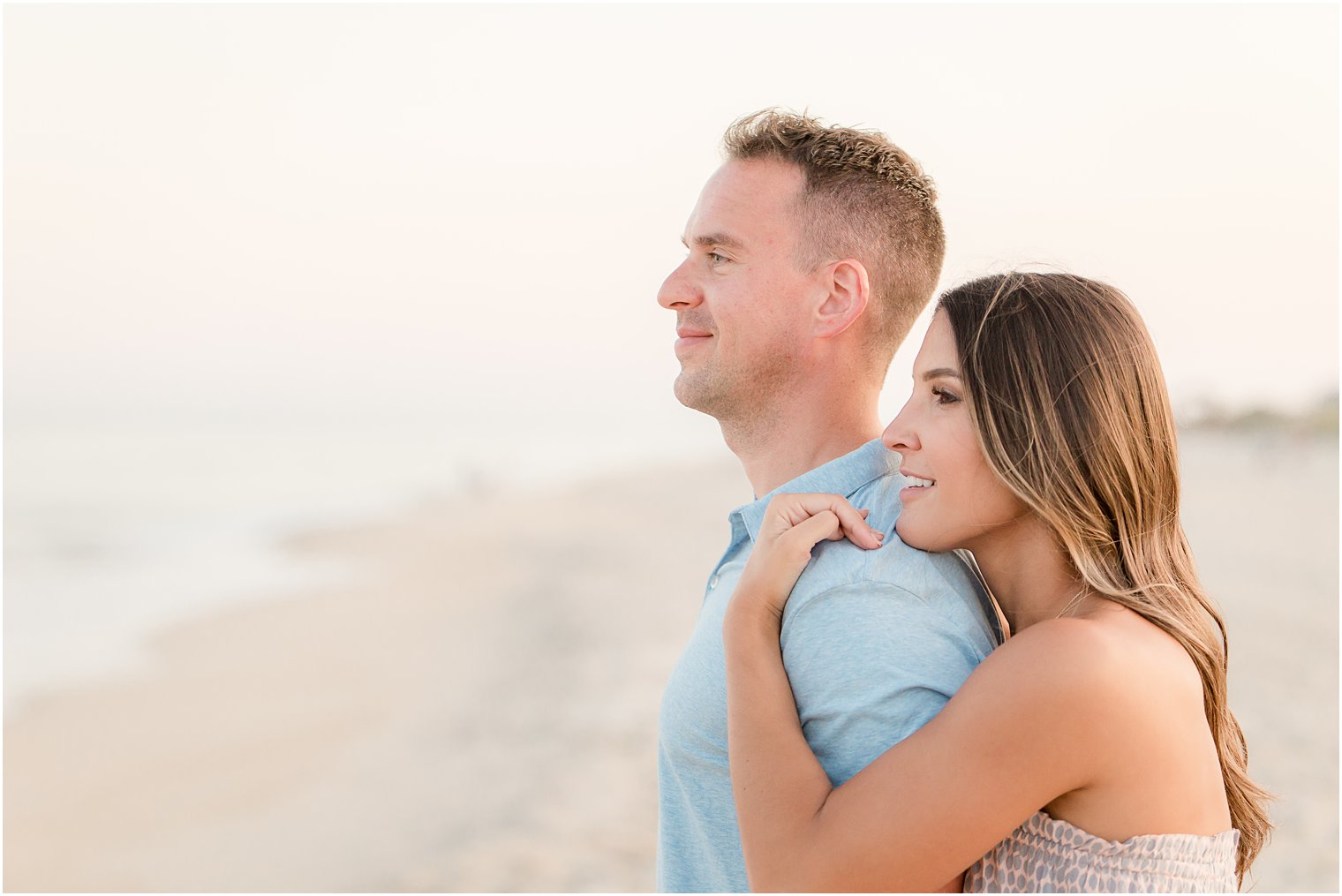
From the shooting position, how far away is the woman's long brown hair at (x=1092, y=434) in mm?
2070

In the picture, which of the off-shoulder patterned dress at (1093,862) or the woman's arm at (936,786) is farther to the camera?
the off-shoulder patterned dress at (1093,862)

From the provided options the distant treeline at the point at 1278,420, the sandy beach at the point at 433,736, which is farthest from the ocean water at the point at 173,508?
the distant treeline at the point at 1278,420

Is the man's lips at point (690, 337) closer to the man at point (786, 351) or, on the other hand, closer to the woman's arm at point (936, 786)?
the man at point (786, 351)

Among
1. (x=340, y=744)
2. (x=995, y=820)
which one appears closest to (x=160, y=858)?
(x=340, y=744)

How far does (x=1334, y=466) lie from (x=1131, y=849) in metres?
28.0

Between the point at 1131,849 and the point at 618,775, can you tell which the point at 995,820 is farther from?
the point at 618,775

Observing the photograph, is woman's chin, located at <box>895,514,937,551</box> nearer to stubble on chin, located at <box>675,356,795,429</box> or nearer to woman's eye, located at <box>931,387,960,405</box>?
woman's eye, located at <box>931,387,960,405</box>

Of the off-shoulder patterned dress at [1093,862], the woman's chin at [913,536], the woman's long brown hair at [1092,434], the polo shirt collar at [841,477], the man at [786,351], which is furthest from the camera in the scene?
the polo shirt collar at [841,477]

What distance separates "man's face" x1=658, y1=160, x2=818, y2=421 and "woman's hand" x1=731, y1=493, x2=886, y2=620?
603mm

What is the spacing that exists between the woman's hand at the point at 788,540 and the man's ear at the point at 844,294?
681 millimetres

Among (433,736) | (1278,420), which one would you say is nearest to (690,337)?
(433,736)

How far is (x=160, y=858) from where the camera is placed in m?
7.77

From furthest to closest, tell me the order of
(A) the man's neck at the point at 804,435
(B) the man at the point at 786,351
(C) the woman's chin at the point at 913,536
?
1. (A) the man's neck at the point at 804,435
2. (B) the man at the point at 786,351
3. (C) the woman's chin at the point at 913,536

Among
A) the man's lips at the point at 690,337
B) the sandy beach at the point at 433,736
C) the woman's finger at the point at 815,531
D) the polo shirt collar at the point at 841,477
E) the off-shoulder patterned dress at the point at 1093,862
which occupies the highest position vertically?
the man's lips at the point at 690,337
